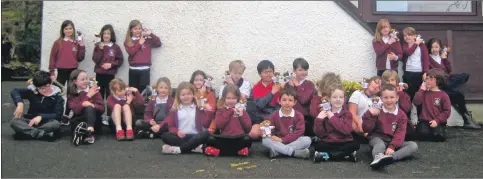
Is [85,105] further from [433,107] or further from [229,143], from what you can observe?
[433,107]

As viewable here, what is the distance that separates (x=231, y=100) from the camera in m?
6.58

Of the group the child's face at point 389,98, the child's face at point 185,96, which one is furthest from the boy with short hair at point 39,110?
the child's face at point 389,98

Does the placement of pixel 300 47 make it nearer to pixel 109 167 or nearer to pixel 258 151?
pixel 258 151

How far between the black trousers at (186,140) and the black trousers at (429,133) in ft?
9.77

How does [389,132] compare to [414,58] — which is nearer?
[389,132]

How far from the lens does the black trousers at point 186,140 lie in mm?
6535

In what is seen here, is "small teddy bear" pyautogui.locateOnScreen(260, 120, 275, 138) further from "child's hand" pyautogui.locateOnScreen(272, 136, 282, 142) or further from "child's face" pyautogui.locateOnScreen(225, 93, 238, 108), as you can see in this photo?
"child's face" pyautogui.locateOnScreen(225, 93, 238, 108)

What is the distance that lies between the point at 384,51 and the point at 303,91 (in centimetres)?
169

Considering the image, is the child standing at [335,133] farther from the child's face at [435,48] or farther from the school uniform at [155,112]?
the child's face at [435,48]

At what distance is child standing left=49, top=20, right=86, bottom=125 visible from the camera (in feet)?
27.6

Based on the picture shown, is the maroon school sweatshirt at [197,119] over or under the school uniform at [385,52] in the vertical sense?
under

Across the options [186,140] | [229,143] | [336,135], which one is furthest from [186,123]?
[336,135]

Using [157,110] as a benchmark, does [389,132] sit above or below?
below

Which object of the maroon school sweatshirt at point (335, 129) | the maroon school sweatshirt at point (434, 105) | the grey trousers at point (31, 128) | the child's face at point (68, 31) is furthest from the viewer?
the child's face at point (68, 31)
